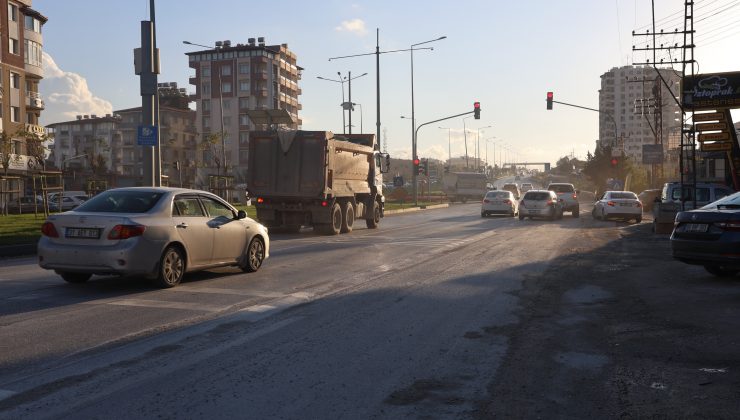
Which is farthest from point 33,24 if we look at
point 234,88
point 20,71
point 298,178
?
point 298,178

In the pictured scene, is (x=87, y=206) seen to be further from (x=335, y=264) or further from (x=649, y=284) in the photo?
(x=649, y=284)

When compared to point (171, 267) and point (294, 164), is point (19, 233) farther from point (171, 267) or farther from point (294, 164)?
point (171, 267)

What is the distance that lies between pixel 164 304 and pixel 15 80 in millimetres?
58397

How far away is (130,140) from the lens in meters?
109

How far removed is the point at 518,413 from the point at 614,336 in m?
2.98

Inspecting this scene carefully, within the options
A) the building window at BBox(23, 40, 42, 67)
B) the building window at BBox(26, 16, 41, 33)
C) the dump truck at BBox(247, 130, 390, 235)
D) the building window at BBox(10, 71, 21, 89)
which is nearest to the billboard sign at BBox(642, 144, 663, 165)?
the dump truck at BBox(247, 130, 390, 235)

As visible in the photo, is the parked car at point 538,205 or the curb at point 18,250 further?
the parked car at point 538,205

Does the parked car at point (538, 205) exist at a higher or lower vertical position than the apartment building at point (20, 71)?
lower

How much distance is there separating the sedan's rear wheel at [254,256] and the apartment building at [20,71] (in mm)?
47121

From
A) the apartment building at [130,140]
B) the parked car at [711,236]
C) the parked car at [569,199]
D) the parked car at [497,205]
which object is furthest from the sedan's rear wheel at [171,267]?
the apartment building at [130,140]


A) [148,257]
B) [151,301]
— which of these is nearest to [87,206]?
[148,257]

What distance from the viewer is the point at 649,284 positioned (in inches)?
444

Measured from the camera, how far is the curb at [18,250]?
15695 mm

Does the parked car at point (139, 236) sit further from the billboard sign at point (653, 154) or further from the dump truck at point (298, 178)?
the billboard sign at point (653, 154)
